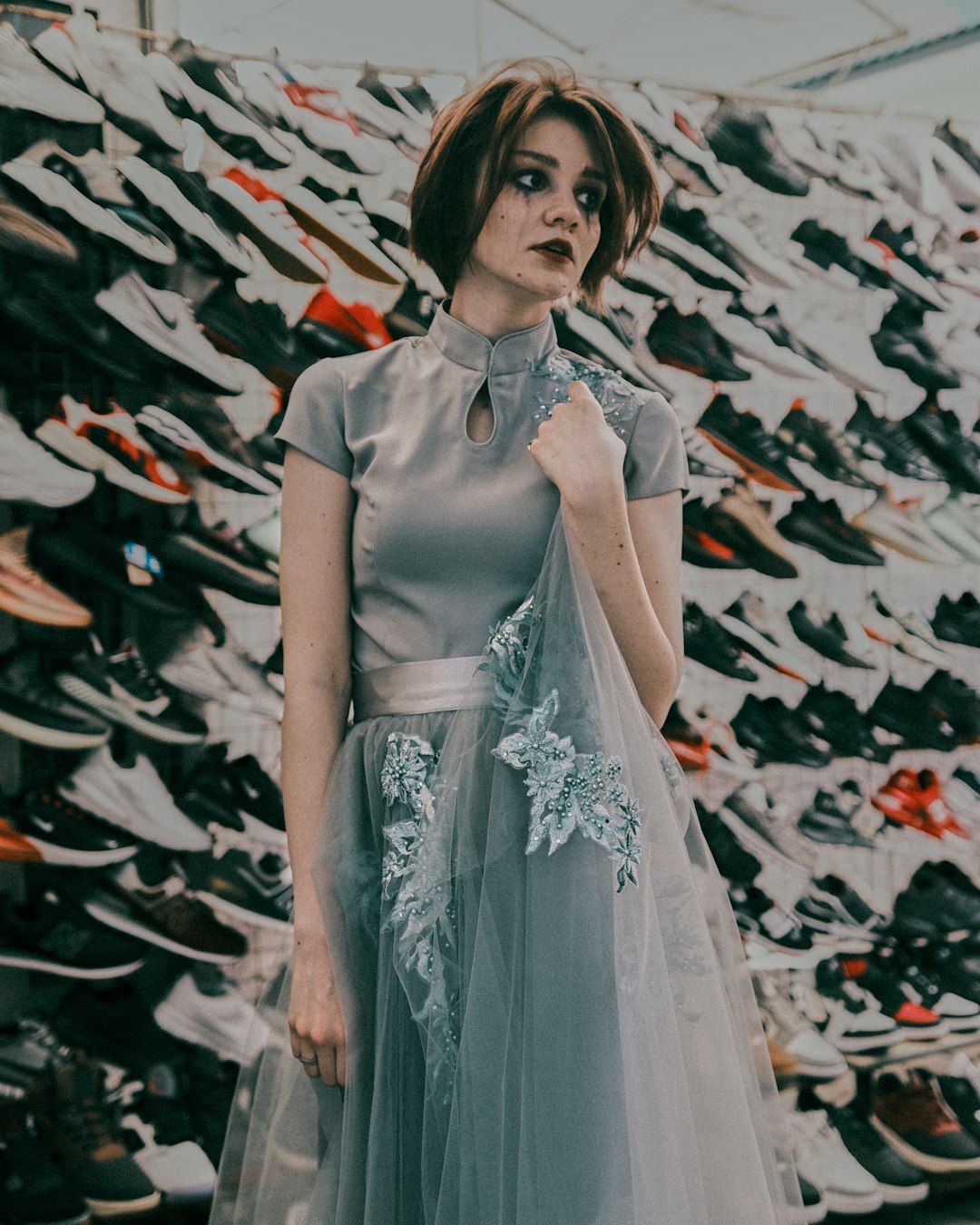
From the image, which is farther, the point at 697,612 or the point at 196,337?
the point at 697,612

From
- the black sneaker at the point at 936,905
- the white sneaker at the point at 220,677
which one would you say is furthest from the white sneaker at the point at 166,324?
the black sneaker at the point at 936,905

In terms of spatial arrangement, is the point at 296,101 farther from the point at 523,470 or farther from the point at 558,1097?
the point at 558,1097

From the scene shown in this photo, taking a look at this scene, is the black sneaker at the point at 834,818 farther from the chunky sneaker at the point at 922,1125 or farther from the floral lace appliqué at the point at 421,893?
Result: the floral lace appliqué at the point at 421,893

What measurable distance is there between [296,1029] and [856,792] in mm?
1231

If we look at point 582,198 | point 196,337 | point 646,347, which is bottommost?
point 582,198

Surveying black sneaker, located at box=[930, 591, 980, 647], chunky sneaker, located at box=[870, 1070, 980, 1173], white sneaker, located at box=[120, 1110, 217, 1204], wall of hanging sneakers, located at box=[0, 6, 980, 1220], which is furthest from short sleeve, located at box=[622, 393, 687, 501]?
chunky sneaker, located at box=[870, 1070, 980, 1173]

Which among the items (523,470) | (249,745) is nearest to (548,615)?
(523,470)

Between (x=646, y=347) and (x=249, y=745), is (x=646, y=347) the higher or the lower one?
the higher one

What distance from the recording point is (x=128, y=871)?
1.58m

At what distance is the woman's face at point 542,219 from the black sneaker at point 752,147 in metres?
0.85

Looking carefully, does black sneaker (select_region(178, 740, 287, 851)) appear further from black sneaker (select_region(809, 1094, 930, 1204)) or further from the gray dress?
black sneaker (select_region(809, 1094, 930, 1204))

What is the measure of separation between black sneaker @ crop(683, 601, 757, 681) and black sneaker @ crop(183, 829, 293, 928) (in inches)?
28.1

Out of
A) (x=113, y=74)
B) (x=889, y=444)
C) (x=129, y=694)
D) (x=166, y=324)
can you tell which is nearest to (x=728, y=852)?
(x=889, y=444)

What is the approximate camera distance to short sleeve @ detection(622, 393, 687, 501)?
103cm
